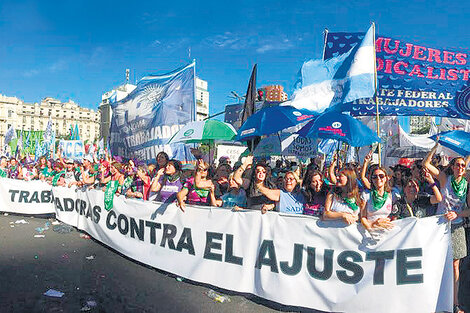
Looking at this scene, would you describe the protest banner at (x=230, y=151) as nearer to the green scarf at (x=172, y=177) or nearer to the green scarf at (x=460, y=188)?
the green scarf at (x=172, y=177)

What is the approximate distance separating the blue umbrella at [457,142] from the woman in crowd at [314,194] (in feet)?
6.90

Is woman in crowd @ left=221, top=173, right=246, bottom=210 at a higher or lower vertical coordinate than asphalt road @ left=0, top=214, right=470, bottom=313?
higher

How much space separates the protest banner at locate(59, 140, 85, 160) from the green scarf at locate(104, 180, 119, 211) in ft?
31.2

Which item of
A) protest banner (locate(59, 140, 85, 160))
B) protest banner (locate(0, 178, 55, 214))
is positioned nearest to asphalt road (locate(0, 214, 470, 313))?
protest banner (locate(0, 178, 55, 214))

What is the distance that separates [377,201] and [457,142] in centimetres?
242

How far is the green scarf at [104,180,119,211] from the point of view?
5.79 metres

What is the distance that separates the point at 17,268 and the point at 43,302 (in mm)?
1457

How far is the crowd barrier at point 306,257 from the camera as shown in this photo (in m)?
3.21

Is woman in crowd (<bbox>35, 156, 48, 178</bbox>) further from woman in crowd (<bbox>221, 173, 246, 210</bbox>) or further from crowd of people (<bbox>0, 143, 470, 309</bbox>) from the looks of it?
woman in crowd (<bbox>221, 173, 246, 210</bbox>)

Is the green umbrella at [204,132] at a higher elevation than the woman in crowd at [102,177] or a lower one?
higher

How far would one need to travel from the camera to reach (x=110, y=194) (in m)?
5.84

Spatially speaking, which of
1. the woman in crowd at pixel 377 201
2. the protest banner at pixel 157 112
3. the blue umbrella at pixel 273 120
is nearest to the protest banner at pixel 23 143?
the protest banner at pixel 157 112

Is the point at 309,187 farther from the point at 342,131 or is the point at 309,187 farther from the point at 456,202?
the point at 456,202

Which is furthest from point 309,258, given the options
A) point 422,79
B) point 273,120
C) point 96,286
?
point 422,79
